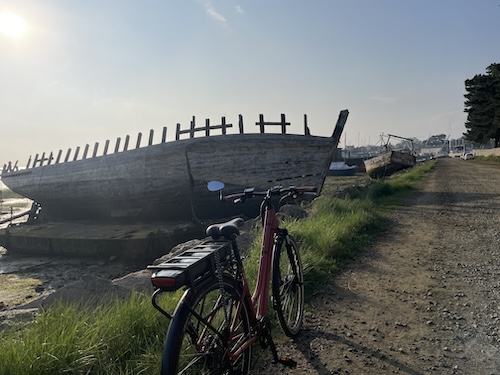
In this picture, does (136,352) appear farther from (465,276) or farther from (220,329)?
(465,276)

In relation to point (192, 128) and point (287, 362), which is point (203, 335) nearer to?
point (287, 362)

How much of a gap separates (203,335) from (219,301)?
22 centimetres

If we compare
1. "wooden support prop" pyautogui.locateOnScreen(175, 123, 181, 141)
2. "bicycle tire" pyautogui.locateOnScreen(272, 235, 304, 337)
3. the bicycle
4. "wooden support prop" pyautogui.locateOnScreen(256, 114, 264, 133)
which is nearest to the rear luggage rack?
the bicycle

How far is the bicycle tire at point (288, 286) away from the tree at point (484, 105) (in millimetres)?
46687

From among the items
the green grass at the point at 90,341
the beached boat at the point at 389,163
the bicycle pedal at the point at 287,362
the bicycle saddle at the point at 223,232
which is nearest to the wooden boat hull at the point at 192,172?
the green grass at the point at 90,341

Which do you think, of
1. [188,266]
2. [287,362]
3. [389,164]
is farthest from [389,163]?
[188,266]

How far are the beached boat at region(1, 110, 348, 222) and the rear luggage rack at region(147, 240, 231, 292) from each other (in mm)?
11543

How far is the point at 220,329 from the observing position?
7.73 feet

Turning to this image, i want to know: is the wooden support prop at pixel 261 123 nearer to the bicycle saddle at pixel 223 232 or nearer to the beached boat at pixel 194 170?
the beached boat at pixel 194 170

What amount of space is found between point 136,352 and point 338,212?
6820 millimetres

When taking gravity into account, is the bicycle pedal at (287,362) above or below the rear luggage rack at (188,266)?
below

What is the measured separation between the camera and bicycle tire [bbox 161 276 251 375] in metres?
1.95

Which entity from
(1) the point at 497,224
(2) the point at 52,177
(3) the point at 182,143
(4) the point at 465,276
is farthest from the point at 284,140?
(2) the point at 52,177

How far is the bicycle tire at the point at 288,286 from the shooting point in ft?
10.7
